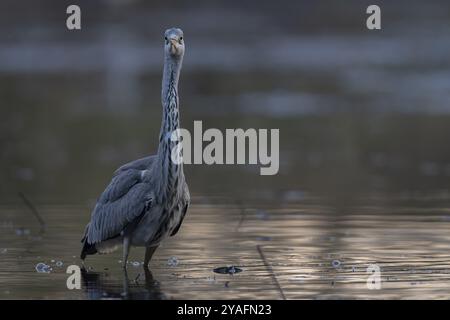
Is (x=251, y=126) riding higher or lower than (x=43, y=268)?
higher

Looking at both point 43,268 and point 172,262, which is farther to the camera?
point 172,262

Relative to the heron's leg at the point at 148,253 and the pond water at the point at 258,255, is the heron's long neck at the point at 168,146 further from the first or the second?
the pond water at the point at 258,255

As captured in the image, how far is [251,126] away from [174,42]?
11.5m

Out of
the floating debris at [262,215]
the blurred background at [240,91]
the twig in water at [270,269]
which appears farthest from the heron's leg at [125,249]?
the blurred background at [240,91]

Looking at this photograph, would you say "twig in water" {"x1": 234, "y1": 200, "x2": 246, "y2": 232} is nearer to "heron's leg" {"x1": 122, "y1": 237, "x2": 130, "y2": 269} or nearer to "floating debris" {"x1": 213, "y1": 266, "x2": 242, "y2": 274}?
"heron's leg" {"x1": 122, "y1": 237, "x2": 130, "y2": 269}

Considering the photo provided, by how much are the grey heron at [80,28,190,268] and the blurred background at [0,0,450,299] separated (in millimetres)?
281

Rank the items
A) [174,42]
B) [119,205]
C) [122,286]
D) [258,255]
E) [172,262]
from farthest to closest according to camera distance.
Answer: [258,255] → [172,262] → [119,205] → [174,42] → [122,286]

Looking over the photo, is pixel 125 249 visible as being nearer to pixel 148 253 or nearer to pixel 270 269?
pixel 148 253

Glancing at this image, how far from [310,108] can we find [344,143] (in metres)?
5.06

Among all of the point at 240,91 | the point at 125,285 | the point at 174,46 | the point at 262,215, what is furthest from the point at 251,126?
the point at 125,285

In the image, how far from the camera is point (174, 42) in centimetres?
1075

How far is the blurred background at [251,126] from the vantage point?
10742mm

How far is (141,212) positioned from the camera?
420 inches

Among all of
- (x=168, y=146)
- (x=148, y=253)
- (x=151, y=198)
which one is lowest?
(x=148, y=253)
